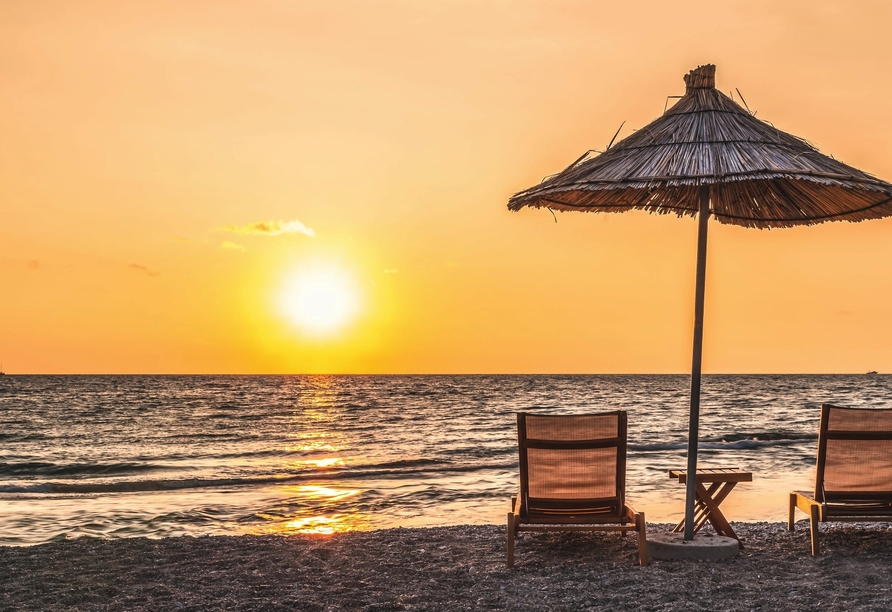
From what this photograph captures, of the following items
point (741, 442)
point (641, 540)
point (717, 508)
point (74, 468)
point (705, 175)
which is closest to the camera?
point (705, 175)

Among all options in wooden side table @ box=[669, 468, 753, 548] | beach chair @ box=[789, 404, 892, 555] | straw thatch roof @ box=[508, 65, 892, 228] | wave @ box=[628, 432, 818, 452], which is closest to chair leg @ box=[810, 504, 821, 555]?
beach chair @ box=[789, 404, 892, 555]

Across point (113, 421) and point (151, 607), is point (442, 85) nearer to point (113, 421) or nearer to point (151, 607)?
point (151, 607)

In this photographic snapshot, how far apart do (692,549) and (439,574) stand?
1.70 m

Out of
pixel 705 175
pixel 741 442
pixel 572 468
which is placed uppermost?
pixel 705 175

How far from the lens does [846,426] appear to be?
5.45 meters

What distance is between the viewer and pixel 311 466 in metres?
15.9

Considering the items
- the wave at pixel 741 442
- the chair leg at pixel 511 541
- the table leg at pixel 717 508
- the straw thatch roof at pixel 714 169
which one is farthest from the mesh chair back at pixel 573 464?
the wave at pixel 741 442

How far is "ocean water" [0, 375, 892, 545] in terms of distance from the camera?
937cm

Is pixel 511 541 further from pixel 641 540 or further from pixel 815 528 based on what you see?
pixel 815 528

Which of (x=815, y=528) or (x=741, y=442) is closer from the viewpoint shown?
(x=815, y=528)

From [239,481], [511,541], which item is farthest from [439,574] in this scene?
[239,481]

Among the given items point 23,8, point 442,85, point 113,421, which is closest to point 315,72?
point 442,85

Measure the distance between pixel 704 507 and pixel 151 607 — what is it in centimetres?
374

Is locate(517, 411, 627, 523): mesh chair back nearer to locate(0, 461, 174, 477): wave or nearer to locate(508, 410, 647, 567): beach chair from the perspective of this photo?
locate(508, 410, 647, 567): beach chair
